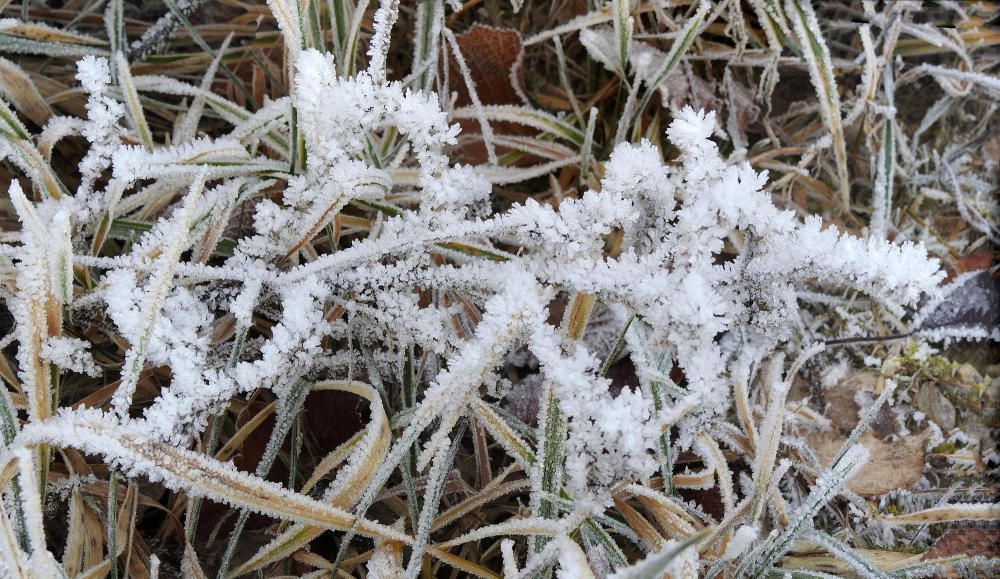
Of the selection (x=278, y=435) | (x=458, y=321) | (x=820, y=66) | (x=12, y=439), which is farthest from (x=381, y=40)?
(x=820, y=66)

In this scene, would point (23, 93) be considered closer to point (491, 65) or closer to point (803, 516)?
point (491, 65)

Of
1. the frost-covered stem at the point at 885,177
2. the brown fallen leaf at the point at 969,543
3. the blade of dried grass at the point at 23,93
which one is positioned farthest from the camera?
the frost-covered stem at the point at 885,177

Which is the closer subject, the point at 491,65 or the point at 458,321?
the point at 458,321

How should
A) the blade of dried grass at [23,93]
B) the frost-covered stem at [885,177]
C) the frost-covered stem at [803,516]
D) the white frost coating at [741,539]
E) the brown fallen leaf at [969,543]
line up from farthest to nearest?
the frost-covered stem at [885,177]
the blade of dried grass at [23,93]
the brown fallen leaf at [969,543]
the frost-covered stem at [803,516]
the white frost coating at [741,539]

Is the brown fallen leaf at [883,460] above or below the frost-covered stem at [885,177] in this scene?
below

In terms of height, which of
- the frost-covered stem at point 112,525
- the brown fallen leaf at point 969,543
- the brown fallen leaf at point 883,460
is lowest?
the brown fallen leaf at point 969,543

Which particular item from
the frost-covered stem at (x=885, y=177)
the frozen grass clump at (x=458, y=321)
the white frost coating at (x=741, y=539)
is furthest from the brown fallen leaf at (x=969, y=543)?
the frost-covered stem at (x=885, y=177)

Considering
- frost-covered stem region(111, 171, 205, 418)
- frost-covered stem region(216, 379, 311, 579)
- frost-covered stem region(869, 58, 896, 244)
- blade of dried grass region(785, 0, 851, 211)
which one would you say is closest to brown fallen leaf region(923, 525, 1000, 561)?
frost-covered stem region(869, 58, 896, 244)

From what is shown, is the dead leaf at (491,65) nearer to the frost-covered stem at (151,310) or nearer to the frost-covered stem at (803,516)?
the frost-covered stem at (151,310)

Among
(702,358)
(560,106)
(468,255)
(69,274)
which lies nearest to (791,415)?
(702,358)

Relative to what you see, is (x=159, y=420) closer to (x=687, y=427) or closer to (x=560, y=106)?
(x=687, y=427)
